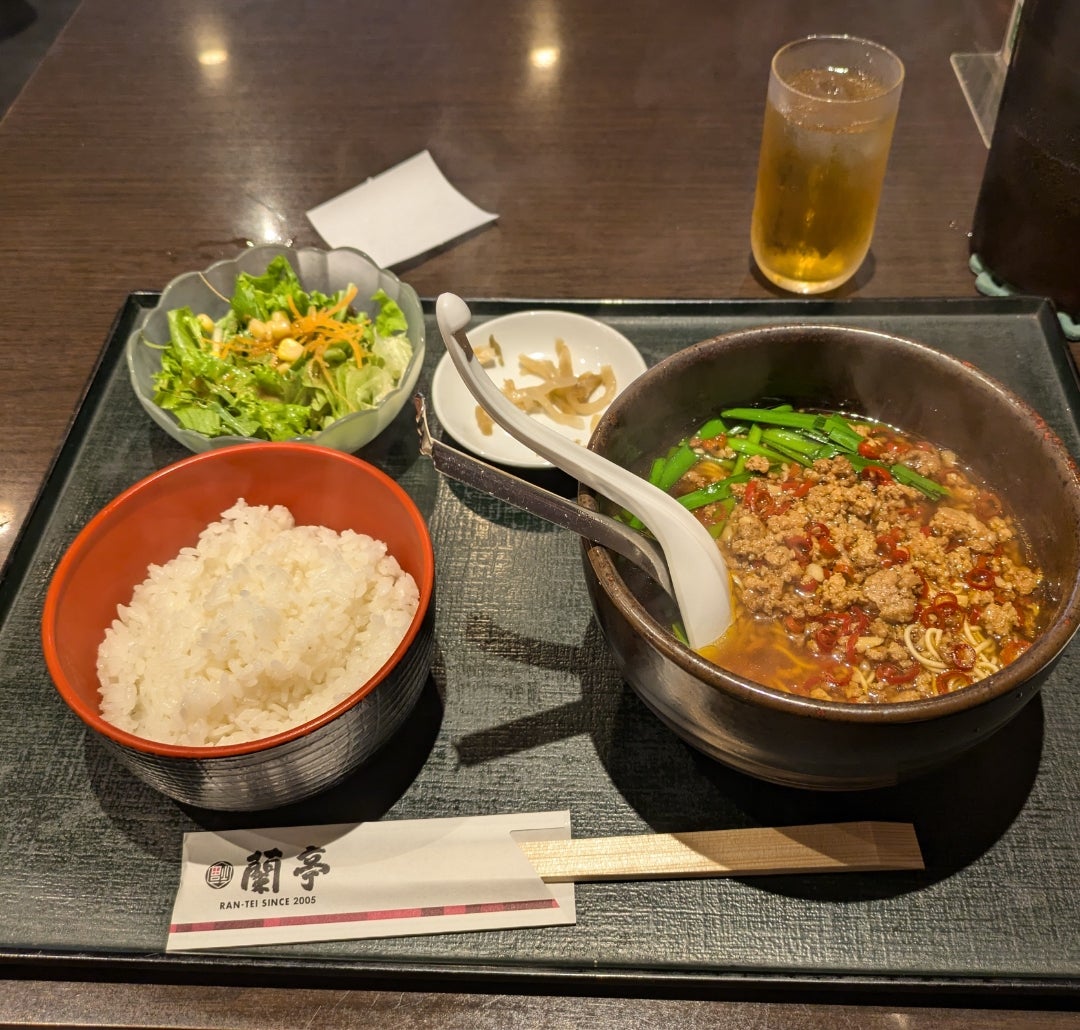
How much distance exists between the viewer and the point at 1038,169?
6.07 feet

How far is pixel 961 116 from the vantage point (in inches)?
103

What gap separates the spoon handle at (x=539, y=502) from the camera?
3.76ft

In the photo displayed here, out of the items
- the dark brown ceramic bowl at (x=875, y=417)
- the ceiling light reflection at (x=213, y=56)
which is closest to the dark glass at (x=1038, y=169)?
the dark brown ceramic bowl at (x=875, y=417)

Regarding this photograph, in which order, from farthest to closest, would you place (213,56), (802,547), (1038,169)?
(213,56) < (1038,169) < (802,547)

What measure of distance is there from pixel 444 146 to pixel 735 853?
2.21 m

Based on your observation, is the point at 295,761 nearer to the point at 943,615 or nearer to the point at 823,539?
the point at 823,539

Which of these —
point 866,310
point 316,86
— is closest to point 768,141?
point 866,310

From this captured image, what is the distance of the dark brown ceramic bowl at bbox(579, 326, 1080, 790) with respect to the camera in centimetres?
103

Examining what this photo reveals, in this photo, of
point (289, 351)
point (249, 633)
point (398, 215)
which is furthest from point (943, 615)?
point (398, 215)

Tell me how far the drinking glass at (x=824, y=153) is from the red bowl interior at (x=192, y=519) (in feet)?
3.88

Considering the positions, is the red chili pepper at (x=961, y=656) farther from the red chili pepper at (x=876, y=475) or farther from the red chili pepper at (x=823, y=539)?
the red chili pepper at (x=876, y=475)

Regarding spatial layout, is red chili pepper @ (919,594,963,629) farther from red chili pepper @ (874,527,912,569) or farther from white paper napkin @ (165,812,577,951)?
white paper napkin @ (165,812,577,951)

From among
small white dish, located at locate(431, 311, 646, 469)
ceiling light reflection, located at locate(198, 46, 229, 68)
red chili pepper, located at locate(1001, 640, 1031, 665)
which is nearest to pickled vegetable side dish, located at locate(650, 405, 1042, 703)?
red chili pepper, located at locate(1001, 640, 1031, 665)

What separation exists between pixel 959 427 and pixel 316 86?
94.4 inches
